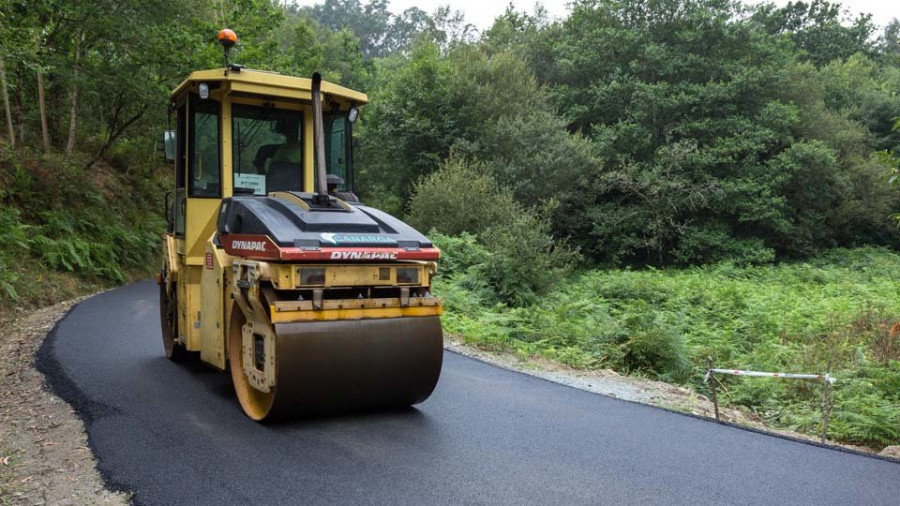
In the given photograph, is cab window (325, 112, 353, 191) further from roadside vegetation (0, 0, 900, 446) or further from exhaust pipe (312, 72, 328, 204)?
roadside vegetation (0, 0, 900, 446)

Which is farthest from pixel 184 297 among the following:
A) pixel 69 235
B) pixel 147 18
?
pixel 147 18

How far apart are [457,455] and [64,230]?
46.4ft

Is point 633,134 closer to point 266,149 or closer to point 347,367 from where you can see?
point 266,149

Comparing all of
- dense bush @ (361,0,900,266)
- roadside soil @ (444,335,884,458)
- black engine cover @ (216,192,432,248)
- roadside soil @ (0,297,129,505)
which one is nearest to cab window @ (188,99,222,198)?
black engine cover @ (216,192,432,248)

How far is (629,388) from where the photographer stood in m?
7.19

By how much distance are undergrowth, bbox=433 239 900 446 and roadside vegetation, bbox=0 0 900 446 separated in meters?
0.05

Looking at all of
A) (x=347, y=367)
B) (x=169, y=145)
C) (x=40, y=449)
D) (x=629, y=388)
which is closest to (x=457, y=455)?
(x=347, y=367)

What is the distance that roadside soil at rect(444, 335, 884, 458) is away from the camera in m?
6.55

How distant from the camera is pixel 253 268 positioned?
4.90 m

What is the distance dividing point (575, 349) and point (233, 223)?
17.6ft

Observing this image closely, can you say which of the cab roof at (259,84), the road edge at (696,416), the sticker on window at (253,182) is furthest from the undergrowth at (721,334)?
the cab roof at (259,84)

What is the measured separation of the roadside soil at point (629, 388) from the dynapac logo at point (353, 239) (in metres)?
2.89

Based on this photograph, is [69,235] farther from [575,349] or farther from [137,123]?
[575,349]

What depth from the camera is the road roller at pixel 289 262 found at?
476 centimetres
